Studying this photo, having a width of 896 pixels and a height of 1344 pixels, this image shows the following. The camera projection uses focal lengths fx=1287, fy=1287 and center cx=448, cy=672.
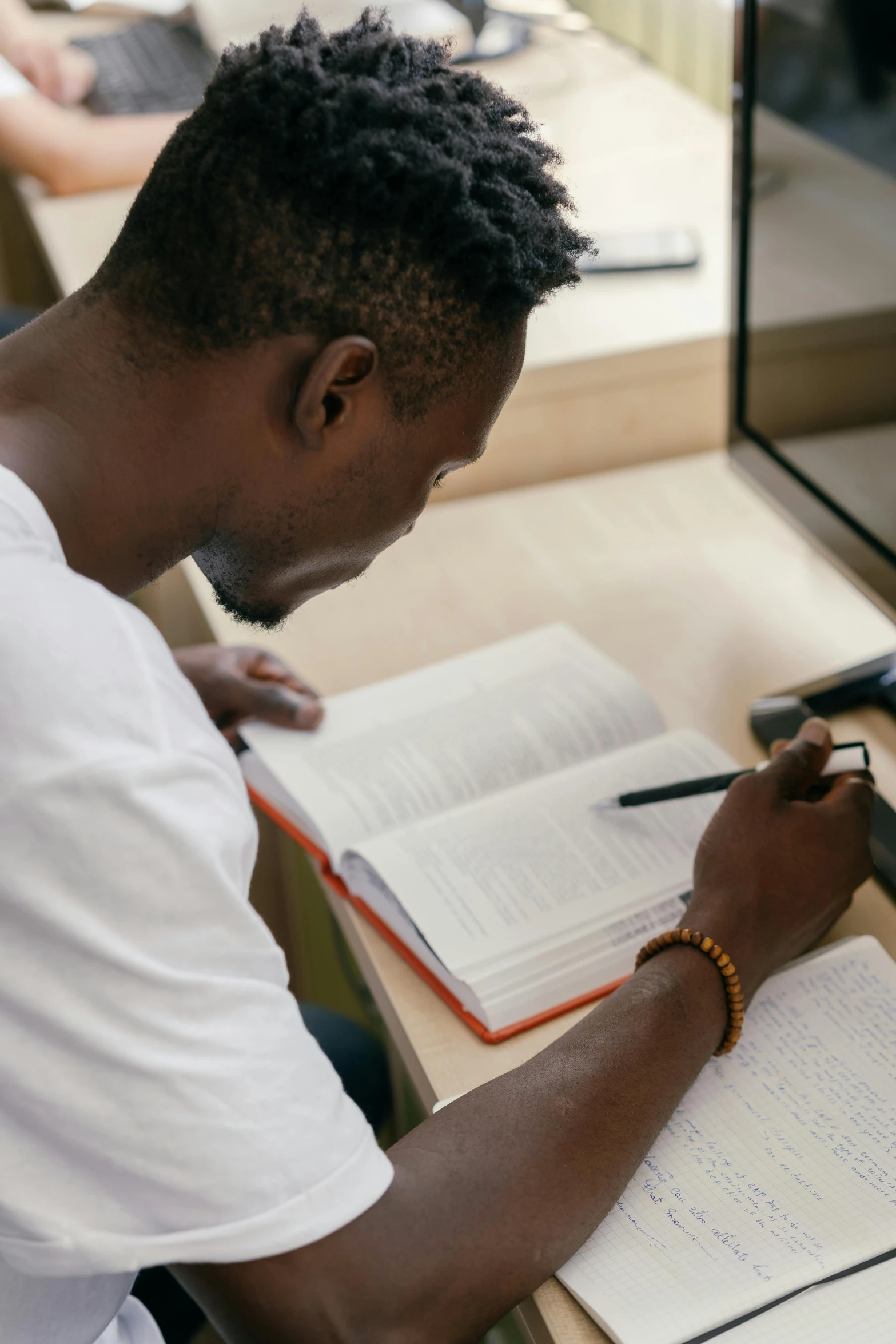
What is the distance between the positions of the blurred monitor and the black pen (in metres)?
0.13

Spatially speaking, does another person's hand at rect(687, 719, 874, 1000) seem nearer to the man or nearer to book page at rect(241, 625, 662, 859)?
the man

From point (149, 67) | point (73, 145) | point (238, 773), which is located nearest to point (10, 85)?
point (73, 145)

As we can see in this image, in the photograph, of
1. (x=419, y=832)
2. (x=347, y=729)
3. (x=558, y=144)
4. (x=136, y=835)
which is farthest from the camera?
(x=558, y=144)

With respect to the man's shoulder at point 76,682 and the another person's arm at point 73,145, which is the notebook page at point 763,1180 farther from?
the another person's arm at point 73,145

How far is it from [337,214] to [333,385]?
0.07 m

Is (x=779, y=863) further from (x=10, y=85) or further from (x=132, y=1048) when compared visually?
(x=10, y=85)

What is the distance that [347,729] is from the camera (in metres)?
0.92

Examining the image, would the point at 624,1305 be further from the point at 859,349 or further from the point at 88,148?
the point at 88,148

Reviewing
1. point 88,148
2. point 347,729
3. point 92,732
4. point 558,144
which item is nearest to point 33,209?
point 88,148

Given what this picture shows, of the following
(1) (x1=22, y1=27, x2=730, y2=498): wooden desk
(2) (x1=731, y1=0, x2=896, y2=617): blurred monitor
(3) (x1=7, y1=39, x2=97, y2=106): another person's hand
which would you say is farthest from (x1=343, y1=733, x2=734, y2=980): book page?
(3) (x1=7, y1=39, x2=97, y2=106): another person's hand

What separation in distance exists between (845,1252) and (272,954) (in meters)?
0.28

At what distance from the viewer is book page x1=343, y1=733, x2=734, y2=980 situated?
2.40 ft

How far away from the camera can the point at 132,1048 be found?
451 millimetres

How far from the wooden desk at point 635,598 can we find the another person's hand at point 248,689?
60mm
